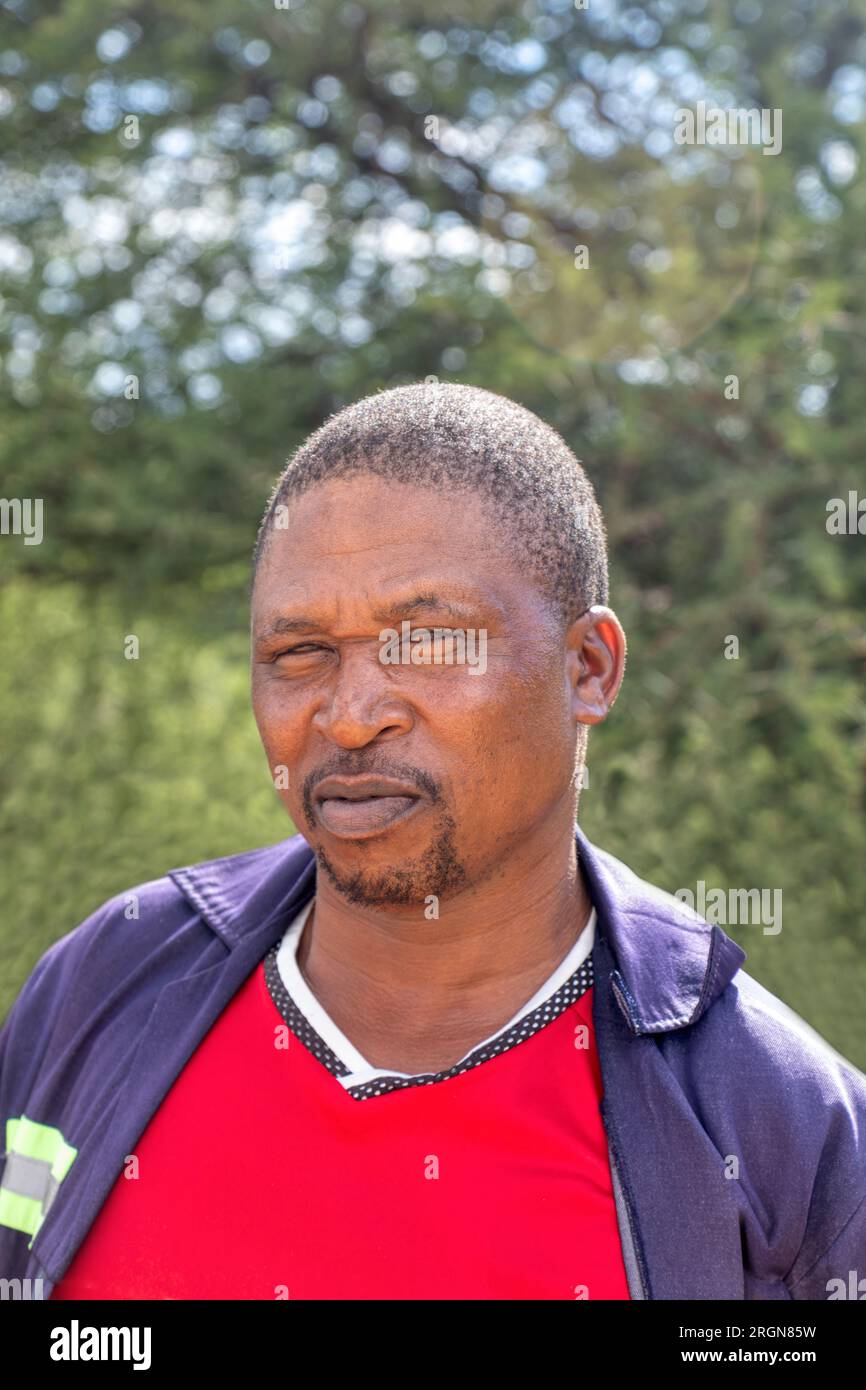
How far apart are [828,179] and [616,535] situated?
45.5 inches

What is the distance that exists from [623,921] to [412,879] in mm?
326

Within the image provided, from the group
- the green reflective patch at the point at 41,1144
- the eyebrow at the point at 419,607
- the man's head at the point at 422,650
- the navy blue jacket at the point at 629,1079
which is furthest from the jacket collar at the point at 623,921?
the eyebrow at the point at 419,607

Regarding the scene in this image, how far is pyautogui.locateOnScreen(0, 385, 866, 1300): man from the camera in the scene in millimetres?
1729

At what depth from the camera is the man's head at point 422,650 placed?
5.90 feet

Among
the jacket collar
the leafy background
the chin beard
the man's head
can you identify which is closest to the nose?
the man's head

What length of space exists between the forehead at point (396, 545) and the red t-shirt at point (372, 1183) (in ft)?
1.81

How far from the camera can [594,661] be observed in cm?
199

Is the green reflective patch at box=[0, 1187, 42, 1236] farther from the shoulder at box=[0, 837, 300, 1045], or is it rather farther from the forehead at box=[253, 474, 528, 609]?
the forehead at box=[253, 474, 528, 609]

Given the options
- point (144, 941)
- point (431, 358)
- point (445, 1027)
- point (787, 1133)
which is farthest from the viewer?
point (431, 358)

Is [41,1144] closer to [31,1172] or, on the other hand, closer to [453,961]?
[31,1172]

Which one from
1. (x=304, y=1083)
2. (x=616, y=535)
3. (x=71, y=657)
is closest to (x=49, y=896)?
(x=71, y=657)

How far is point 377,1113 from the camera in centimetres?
185

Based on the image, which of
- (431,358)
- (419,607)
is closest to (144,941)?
(419,607)

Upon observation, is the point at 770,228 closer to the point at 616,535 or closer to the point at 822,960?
the point at 616,535
